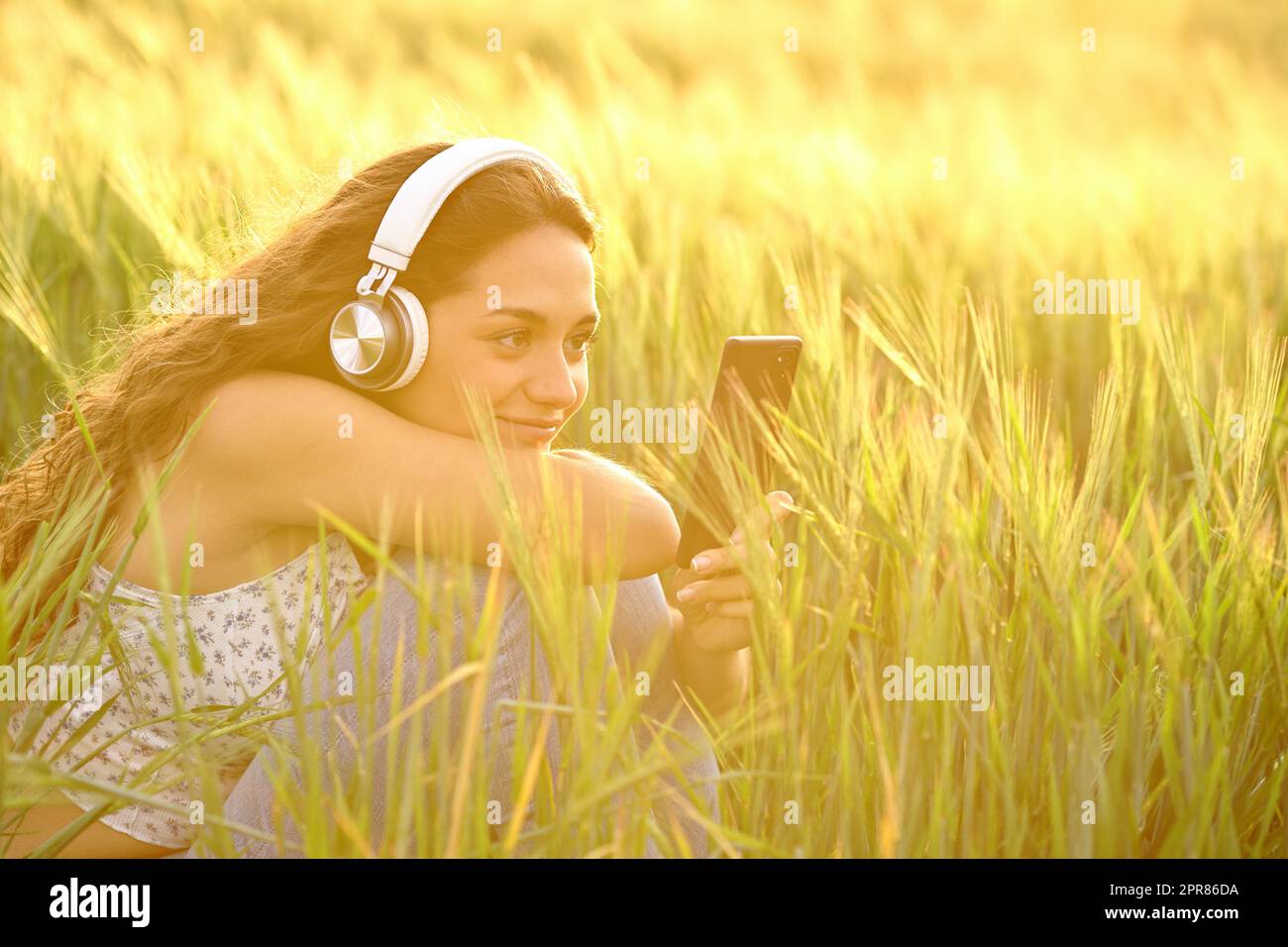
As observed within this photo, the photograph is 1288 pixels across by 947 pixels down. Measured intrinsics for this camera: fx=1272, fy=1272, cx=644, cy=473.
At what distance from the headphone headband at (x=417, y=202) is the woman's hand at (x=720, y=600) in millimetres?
482

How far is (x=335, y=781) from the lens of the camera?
37.6 inches

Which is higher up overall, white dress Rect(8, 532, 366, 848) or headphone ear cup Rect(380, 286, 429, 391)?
headphone ear cup Rect(380, 286, 429, 391)

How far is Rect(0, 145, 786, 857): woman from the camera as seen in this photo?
1.39m

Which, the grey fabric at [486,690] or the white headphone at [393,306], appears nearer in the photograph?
the grey fabric at [486,690]

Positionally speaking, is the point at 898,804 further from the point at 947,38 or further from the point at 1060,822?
the point at 947,38

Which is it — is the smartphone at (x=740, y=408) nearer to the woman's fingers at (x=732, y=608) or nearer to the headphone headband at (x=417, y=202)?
the woman's fingers at (x=732, y=608)

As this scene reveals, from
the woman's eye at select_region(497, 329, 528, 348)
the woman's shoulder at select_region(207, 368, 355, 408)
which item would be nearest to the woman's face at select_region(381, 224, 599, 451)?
the woman's eye at select_region(497, 329, 528, 348)

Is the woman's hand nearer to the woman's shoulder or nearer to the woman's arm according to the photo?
the woman's arm

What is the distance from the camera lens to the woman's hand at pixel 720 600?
54.0 inches

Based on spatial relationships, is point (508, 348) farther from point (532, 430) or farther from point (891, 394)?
point (891, 394)

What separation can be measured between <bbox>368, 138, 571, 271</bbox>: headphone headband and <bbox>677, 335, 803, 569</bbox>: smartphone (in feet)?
1.27

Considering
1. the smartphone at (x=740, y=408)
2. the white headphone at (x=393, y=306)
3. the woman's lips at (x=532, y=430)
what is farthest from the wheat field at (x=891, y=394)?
the white headphone at (x=393, y=306)

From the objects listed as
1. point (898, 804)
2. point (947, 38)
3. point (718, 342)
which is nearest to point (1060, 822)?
point (898, 804)
